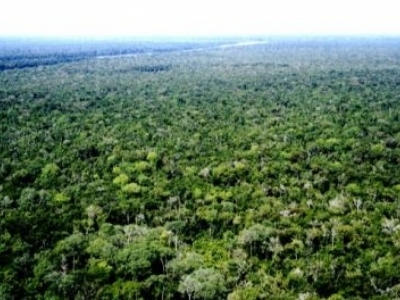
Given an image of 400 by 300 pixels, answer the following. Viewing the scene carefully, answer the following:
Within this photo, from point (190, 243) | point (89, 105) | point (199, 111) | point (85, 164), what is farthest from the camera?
point (89, 105)

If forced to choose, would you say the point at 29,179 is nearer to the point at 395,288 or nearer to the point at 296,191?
the point at 296,191

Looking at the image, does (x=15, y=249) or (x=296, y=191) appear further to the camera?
(x=296, y=191)

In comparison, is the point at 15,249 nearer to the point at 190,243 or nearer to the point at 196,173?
the point at 190,243

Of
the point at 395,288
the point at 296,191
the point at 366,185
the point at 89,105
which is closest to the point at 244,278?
the point at 395,288

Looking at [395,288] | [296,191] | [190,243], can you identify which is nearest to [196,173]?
[296,191]

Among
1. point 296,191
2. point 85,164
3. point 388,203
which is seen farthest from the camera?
point 85,164

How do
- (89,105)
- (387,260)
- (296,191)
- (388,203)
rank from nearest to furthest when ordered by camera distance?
(387,260) → (388,203) → (296,191) → (89,105)
